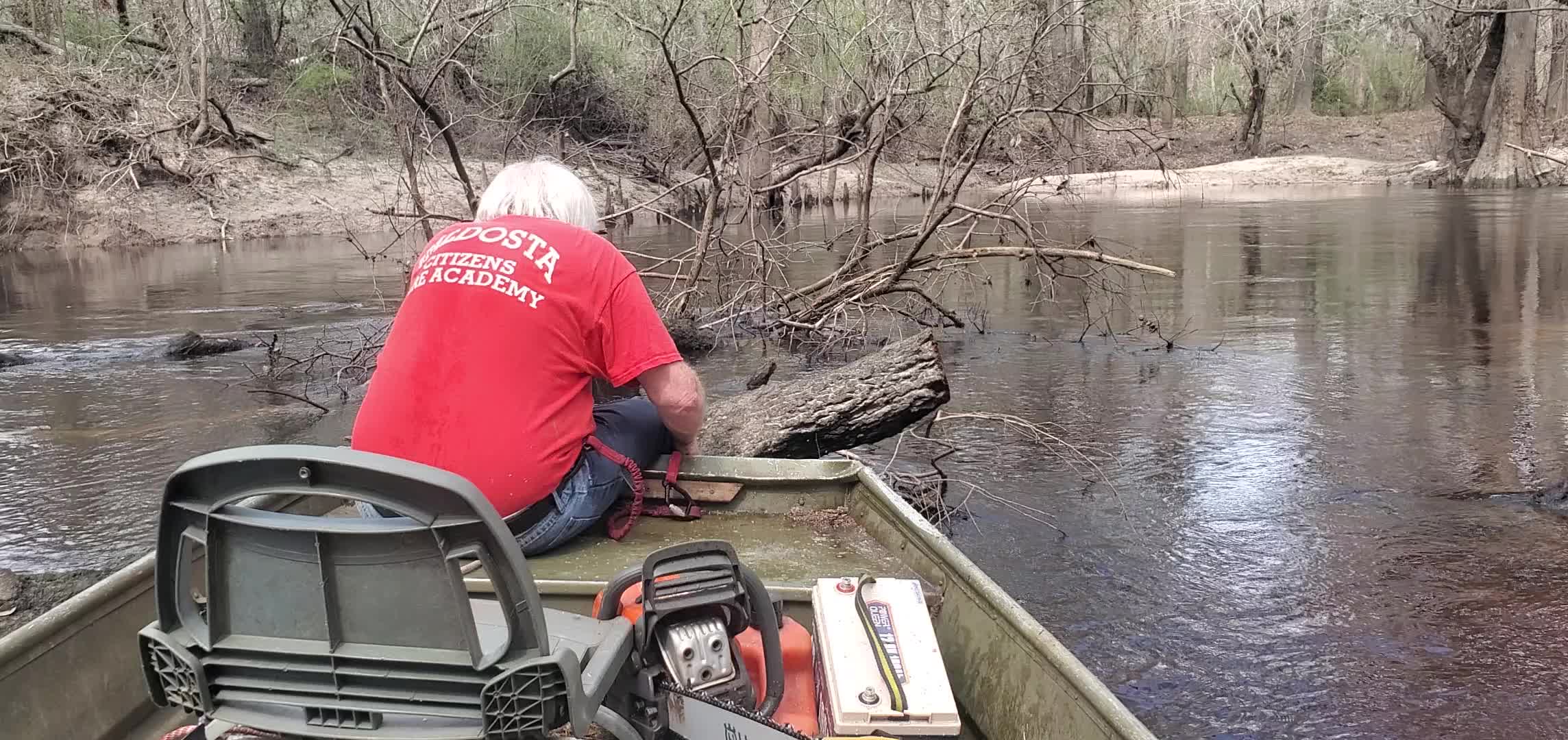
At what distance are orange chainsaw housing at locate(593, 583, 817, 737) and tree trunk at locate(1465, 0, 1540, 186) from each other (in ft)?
83.5

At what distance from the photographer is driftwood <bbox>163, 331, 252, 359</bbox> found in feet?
31.0

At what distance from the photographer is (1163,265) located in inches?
543

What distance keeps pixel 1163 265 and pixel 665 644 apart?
503 inches

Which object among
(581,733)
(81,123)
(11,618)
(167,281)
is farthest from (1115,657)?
(81,123)

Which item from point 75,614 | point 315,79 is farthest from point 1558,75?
point 75,614

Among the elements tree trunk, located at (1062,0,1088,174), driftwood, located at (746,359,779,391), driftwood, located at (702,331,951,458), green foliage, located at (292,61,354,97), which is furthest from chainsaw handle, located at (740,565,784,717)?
green foliage, located at (292,61,354,97)

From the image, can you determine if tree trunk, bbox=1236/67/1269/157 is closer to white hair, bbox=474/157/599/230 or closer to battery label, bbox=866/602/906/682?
white hair, bbox=474/157/599/230

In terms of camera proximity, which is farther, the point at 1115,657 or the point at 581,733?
the point at 1115,657

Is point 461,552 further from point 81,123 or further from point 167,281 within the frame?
point 81,123

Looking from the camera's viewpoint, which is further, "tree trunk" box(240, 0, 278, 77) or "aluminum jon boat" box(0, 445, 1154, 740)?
"tree trunk" box(240, 0, 278, 77)

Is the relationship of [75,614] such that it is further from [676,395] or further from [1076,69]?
[1076,69]

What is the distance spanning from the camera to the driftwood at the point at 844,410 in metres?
4.95

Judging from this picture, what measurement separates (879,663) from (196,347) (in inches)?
349

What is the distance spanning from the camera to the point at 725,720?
6.69 feet
